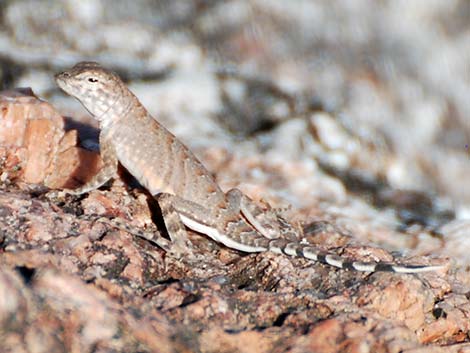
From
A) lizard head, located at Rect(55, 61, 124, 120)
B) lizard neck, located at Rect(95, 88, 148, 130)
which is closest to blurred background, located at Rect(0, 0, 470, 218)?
lizard neck, located at Rect(95, 88, 148, 130)

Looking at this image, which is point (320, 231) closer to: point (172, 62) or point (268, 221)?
point (268, 221)

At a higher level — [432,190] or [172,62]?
[172,62]

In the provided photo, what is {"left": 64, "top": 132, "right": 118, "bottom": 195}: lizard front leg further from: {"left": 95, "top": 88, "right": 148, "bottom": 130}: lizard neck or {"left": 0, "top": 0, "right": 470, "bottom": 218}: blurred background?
{"left": 0, "top": 0, "right": 470, "bottom": 218}: blurred background

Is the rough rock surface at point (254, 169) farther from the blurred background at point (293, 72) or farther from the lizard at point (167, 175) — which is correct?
the lizard at point (167, 175)

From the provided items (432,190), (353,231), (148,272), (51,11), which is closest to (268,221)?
(353,231)

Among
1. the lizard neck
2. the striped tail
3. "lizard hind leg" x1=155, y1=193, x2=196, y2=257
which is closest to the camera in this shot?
the striped tail

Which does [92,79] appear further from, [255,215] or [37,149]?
[255,215]

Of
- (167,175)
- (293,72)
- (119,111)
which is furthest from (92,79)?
(293,72)
